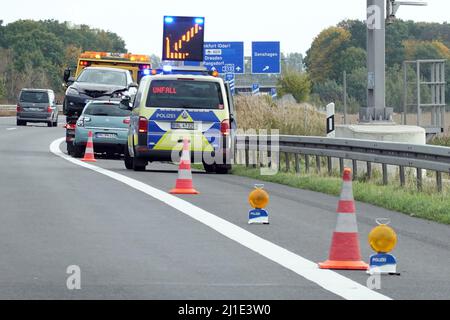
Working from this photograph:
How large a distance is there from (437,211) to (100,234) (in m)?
4.73

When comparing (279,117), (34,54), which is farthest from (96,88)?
(34,54)

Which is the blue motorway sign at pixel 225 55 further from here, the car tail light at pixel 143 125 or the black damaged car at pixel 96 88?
the car tail light at pixel 143 125

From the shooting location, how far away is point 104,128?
102 ft

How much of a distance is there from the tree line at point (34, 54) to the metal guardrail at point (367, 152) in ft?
→ 303

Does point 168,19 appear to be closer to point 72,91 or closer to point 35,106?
point 72,91

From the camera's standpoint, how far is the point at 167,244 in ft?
40.0

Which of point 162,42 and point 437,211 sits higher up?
point 162,42

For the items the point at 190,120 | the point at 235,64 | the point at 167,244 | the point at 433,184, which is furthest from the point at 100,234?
the point at 235,64

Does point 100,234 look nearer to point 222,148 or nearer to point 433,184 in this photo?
point 433,184

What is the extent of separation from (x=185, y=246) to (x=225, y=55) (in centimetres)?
4621

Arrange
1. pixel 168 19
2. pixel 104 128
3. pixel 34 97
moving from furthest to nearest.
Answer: pixel 34 97
pixel 168 19
pixel 104 128

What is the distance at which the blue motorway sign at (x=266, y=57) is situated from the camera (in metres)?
58.3

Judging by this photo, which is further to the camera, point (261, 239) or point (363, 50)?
point (363, 50)
